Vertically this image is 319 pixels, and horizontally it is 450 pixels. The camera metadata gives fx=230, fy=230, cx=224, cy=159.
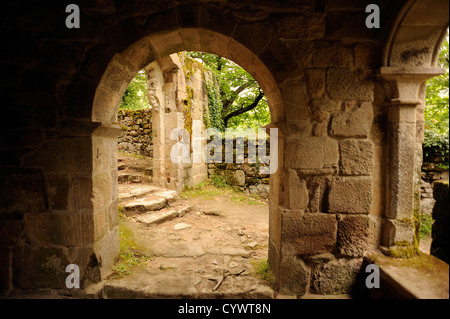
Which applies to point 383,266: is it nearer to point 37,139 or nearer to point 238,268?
point 238,268

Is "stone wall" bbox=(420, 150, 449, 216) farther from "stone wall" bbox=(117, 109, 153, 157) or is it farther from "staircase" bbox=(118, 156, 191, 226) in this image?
"stone wall" bbox=(117, 109, 153, 157)

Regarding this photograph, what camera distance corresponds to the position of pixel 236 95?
894 centimetres

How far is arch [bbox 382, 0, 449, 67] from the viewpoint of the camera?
5.73ft

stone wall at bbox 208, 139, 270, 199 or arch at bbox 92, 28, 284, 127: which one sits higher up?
arch at bbox 92, 28, 284, 127

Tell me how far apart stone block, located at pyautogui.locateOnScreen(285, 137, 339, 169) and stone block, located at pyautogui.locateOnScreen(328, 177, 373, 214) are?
0.75 feet

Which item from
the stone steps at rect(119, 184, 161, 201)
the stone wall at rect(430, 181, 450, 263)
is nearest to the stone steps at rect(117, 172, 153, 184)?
the stone steps at rect(119, 184, 161, 201)

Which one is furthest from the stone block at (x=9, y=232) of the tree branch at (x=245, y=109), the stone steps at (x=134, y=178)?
the tree branch at (x=245, y=109)

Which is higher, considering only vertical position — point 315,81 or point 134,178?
point 315,81

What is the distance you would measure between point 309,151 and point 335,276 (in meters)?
1.14

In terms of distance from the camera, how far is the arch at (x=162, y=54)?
2055 millimetres

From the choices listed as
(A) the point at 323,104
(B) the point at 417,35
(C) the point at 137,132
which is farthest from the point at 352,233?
(C) the point at 137,132

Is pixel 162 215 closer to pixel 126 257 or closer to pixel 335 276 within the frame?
pixel 126 257

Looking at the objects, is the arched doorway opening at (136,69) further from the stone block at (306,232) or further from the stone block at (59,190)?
the stone block at (306,232)
